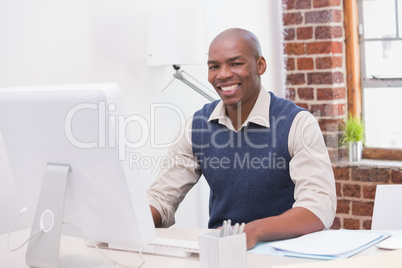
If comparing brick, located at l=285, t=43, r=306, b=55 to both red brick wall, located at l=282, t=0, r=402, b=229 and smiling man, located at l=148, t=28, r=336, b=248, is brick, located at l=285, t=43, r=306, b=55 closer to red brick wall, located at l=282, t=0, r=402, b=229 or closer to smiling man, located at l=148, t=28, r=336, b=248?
red brick wall, located at l=282, t=0, r=402, b=229

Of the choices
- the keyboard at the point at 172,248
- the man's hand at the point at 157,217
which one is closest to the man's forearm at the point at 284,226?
the keyboard at the point at 172,248

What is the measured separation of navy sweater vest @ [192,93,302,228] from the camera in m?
2.17

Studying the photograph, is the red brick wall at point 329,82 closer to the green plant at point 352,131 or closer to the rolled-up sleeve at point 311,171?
the green plant at point 352,131

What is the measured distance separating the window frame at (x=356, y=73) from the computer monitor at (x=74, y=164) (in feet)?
8.40

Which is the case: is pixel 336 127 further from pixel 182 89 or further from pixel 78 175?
pixel 78 175

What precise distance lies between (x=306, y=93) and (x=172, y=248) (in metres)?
2.35

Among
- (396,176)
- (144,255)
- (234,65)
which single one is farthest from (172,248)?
(396,176)

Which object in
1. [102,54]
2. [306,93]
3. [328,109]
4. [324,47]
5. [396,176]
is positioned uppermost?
[324,47]

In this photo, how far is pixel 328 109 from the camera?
3.72 m

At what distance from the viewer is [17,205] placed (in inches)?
94.3

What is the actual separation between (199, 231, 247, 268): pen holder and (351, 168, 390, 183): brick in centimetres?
236

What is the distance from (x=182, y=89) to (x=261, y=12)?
870 millimetres

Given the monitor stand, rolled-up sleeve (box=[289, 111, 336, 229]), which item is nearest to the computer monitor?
the monitor stand

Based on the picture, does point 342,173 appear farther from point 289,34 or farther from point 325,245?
point 325,245
